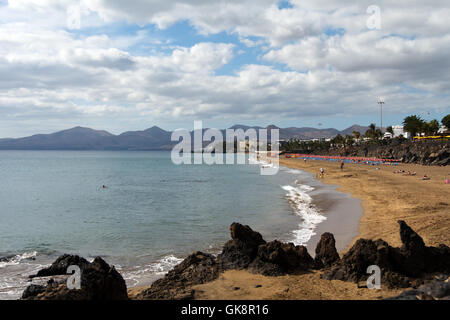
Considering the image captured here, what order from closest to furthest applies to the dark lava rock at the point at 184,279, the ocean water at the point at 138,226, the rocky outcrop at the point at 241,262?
the dark lava rock at the point at 184,279 → the rocky outcrop at the point at 241,262 → the ocean water at the point at 138,226

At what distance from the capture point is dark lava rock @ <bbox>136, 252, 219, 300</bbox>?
32.2 feet

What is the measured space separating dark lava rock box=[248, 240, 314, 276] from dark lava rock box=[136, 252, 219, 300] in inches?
57.3

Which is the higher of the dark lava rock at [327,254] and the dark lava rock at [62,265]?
the dark lava rock at [327,254]

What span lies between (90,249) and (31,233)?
23.5 feet

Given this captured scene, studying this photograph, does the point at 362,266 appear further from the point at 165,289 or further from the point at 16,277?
the point at 16,277

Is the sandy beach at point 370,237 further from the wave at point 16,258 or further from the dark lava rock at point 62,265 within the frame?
the wave at point 16,258

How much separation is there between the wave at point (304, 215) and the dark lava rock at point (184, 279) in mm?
6756

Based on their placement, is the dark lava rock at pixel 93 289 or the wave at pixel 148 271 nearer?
the dark lava rock at pixel 93 289

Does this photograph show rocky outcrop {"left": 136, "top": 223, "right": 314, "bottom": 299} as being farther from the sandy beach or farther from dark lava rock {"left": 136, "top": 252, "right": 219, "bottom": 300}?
the sandy beach

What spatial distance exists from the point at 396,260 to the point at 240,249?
5028 millimetres

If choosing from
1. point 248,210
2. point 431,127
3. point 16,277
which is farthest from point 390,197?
point 431,127

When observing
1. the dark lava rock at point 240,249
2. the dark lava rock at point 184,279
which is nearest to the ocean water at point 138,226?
the dark lava rock at point 184,279

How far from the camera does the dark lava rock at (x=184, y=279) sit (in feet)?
32.2

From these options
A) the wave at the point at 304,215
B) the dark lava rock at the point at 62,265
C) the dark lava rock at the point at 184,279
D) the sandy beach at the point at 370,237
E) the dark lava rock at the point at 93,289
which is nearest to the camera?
the dark lava rock at the point at 93,289
